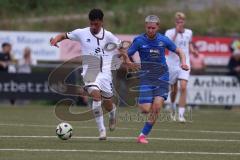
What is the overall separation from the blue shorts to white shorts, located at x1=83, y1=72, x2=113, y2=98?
0.64 m

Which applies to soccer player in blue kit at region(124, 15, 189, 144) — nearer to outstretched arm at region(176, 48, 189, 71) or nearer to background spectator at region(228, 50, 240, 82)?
outstretched arm at region(176, 48, 189, 71)

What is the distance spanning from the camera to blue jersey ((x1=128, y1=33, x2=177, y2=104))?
15.9 metres

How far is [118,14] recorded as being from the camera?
40562mm

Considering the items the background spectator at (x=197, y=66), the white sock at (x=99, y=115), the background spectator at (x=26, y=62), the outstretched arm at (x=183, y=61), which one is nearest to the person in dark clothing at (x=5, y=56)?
the background spectator at (x=26, y=62)

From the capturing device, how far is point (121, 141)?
1545 centimetres

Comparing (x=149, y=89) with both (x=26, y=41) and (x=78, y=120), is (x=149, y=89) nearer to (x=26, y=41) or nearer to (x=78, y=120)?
(x=78, y=120)

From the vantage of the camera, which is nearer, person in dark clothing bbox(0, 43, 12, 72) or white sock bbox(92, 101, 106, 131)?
white sock bbox(92, 101, 106, 131)

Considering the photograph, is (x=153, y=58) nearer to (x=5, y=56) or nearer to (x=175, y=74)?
(x=175, y=74)

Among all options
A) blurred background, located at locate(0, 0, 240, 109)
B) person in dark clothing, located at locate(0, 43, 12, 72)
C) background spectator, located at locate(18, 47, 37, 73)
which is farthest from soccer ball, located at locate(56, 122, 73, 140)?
background spectator, located at locate(18, 47, 37, 73)

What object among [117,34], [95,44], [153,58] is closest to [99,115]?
[95,44]

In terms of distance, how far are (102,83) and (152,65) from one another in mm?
1090

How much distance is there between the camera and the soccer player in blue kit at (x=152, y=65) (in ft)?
50.8

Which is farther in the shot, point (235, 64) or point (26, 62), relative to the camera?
point (235, 64)

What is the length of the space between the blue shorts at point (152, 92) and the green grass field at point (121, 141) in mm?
769
